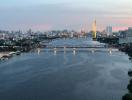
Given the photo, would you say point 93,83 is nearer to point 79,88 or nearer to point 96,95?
point 79,88

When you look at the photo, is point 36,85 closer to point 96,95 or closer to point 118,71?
point 96,95

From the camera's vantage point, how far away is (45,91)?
26.0ft

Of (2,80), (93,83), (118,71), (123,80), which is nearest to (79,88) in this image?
(93,83)

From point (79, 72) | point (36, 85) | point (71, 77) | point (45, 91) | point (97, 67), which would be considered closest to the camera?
point (45, 91)

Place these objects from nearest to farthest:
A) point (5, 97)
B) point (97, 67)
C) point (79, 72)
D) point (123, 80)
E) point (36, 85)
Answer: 1. point (5, 97)
2. point (36, 85)
3. point (123, 80)
4. point (79, 72)
5. point (97, 67)

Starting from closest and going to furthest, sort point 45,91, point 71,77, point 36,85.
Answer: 1. point 45,91
2. point 36,85
3. point 71,77

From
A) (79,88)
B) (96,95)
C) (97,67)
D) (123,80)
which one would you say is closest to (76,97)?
(96,95)

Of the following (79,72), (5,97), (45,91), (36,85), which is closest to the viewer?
(5,97)

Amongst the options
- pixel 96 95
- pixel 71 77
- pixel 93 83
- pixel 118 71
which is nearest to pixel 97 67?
pixel 118 71

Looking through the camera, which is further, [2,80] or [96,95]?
[2,80]

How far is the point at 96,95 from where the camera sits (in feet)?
24.6

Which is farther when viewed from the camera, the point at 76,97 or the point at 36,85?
the point at 36,85

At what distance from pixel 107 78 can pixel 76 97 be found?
2.61 meters

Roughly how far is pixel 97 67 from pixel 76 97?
16.8 feet
